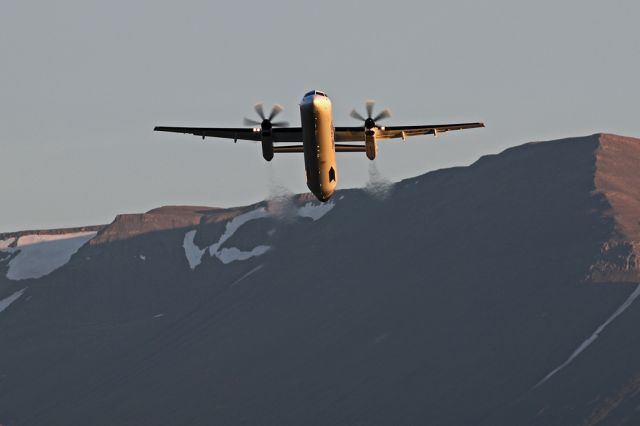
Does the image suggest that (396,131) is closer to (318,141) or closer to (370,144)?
(370,144)

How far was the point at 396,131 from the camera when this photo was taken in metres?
120

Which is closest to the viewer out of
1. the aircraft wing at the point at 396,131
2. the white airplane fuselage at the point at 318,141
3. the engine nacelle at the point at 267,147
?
the white airplane fuselage at the point at 318,141

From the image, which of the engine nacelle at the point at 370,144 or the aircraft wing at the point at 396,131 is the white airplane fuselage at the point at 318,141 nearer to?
the engine nacelle at the point at 370,144

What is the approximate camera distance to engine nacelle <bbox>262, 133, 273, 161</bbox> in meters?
113

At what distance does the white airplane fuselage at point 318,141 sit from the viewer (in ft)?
346

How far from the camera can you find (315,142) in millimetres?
106000

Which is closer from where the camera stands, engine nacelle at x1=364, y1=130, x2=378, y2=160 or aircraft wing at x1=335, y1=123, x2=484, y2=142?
engine nacelle at x1=364, y1=130, x2=378, y2=160

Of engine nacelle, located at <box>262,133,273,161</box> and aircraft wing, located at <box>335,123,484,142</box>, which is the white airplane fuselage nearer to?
engine nacelle, located at <box>262,133,273,161</box>

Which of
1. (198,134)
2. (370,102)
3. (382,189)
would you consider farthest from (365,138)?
(382,189)

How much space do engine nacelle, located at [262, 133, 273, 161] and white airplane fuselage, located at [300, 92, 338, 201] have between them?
5.68 metres

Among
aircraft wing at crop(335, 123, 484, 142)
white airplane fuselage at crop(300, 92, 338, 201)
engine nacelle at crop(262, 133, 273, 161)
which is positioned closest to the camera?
white airplane fuselage at crop(300, 92, 338, 201)

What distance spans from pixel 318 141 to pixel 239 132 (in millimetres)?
14329

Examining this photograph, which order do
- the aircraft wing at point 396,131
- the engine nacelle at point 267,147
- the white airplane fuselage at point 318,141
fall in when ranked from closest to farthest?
the white airplane fuselage at point 318,141 < the engine nacelle at point 267,147 < the aircraft wing at point 396,131

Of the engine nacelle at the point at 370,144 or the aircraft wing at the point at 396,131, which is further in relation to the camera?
the aircraft wing at the point at 396,131
